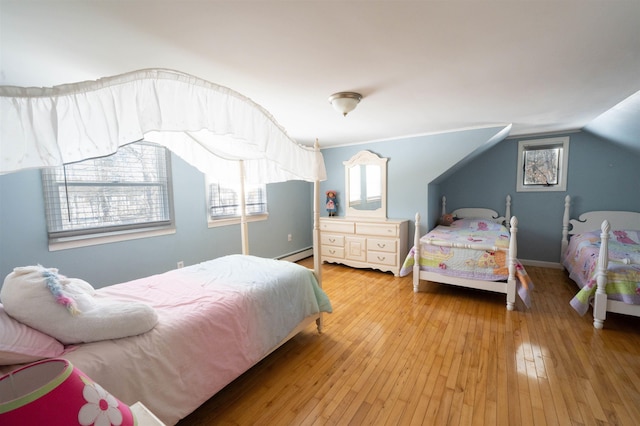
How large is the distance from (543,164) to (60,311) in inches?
219

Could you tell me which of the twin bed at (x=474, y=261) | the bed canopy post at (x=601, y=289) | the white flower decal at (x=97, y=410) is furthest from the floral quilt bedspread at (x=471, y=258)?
the white flower decal at (x=97, y=410)

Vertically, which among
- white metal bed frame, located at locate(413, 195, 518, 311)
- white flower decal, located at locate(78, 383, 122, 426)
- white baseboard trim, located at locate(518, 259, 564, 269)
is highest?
white flower decal, located at locate(78, 383, 122, 426)

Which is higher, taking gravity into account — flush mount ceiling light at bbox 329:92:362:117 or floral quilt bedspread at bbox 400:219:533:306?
flush mount ceiling light at bbox 329:92:362:117

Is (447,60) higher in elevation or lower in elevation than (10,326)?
higher

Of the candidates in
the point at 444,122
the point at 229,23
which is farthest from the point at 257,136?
the point at 444,122

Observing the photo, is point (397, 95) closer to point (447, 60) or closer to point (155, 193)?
point (447, 60)

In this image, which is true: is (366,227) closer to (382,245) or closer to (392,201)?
(382,245)

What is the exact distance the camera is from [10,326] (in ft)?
3.34

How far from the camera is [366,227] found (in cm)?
407

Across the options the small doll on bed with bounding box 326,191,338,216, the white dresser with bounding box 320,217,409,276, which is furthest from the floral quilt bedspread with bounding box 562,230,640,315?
the small doll on bed with bounding box 326,191,338,216

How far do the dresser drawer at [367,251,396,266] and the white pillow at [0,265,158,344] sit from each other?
10.5ft

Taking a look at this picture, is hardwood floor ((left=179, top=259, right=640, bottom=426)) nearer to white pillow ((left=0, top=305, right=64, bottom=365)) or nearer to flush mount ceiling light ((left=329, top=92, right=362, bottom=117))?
white pillow ((left=0, top=305, right=64, bottom=365))

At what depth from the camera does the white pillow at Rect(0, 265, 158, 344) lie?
1.09m

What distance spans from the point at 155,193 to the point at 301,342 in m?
2.20
